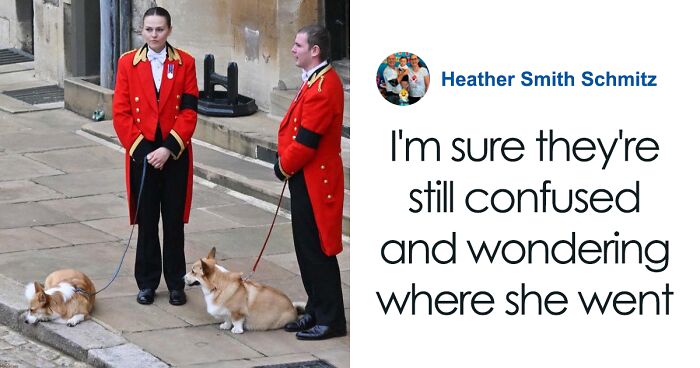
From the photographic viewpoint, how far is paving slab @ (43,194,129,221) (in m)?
10.4

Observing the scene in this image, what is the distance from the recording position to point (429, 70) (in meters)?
3.82

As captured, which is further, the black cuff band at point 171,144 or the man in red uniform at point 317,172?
the black cuff band at point 171,144

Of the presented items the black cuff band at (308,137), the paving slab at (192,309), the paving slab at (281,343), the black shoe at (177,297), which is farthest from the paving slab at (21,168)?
the black cuff band at (308,137)

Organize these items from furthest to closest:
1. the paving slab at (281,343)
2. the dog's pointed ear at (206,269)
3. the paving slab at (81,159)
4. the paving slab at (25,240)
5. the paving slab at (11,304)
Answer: the paving slab at (81,159) → the paving slab at (25,240) → the paving slab at (11,304) → the dog's pointed ear at (206,269) → the paving slab at (281,343)

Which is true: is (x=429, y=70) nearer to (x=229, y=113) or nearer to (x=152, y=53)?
(x=152, y=53)

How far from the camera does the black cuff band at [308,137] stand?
7.00 metres

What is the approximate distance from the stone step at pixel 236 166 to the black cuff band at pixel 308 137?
293 centimetres

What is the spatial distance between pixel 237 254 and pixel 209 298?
1.82 meters

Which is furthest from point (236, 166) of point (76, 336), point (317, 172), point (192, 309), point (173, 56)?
point (317, 172)

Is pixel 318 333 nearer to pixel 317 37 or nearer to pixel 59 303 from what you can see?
pixel 59 303

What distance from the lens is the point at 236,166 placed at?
38.5 feet

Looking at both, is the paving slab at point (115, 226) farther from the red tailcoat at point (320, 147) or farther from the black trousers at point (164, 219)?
the red tailcoat at point (320, 147)

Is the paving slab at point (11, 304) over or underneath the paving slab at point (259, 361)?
over

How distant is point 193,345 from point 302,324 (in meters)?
0.62
